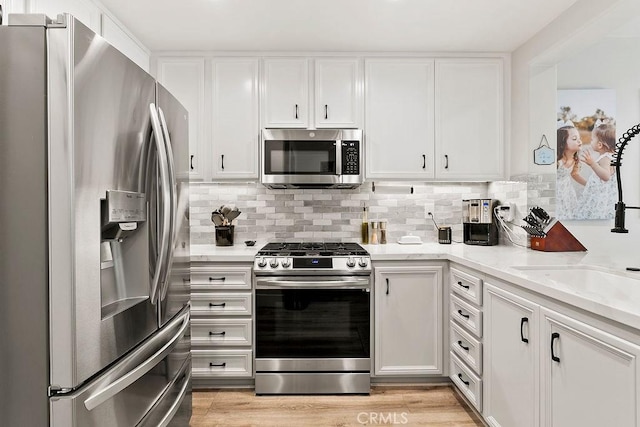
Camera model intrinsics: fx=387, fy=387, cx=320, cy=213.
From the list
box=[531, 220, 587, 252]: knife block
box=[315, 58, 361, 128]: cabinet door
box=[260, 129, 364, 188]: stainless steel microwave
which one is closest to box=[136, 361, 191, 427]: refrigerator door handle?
box=[260, 129, 364, 188]: stainless steel microwave

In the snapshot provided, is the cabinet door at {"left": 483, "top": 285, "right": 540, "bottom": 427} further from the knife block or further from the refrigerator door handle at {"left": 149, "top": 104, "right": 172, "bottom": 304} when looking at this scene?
the refrigerator door handle at {"left": 149, "top": 104, "right": 172, "bottom": 304}

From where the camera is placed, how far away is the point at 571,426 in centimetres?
139

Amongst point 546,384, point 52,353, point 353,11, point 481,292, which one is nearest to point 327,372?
point 481,292

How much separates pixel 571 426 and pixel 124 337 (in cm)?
161

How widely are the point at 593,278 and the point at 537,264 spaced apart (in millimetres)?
254

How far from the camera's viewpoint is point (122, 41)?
2.54m

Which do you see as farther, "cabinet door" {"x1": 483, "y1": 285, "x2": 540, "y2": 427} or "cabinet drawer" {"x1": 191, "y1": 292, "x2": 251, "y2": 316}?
"cabinet drawer" {"x1": 191, "y1": 292, "x2": 251, "y2": 316}

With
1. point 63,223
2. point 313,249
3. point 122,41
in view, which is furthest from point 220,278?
point 122,41

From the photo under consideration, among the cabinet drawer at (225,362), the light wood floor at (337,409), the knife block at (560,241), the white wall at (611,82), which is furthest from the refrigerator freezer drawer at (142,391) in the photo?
the white wall at (611,82)

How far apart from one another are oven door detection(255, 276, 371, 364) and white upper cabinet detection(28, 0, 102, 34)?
5.91 ft

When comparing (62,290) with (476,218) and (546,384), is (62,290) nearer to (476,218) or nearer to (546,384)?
(546,384)

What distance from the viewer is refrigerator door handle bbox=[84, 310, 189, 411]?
1.19 meters

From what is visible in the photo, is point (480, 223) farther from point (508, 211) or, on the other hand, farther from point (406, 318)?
point (406, 318)

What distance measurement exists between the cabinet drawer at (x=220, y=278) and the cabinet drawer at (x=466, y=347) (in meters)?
1.39
